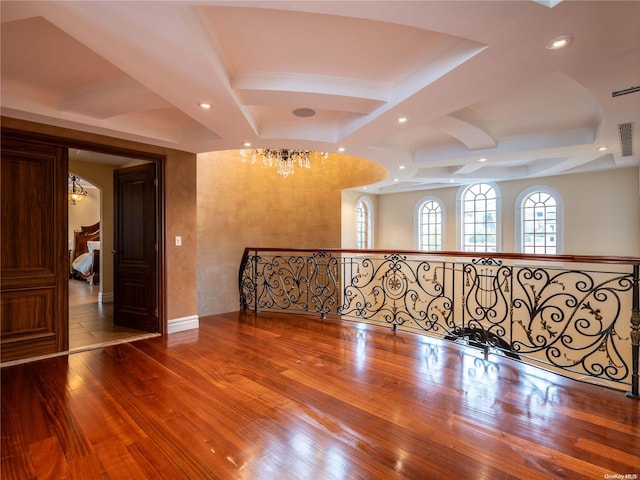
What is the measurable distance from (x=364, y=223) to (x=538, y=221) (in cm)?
409

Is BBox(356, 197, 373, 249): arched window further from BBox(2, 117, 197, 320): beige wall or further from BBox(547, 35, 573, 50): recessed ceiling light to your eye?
BBox(547, 35, 573, 50): recessed ceiling light

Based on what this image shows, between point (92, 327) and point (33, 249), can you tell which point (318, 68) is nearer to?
point (33, 249)

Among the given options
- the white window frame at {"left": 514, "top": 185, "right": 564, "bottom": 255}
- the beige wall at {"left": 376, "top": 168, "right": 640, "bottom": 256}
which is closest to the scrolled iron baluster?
the beige wall at {"left": 376, "top": 168, "right": 640, "bottom": 256}

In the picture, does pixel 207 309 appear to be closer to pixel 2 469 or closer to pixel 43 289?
pixel 43 289

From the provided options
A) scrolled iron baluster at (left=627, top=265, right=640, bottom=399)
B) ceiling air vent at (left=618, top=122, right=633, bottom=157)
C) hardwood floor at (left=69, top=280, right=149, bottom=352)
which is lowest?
hardwood floor at (left=69, top=280, right=149, bottom=352)

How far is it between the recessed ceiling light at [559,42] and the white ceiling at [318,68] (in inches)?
1.5

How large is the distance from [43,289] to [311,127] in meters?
3.50

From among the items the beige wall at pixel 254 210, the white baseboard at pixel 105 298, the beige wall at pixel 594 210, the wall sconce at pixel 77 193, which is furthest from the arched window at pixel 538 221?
the wall sconce at pixel 77 193

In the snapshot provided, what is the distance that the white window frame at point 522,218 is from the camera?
659cm

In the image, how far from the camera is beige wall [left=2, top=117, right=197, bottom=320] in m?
4.31

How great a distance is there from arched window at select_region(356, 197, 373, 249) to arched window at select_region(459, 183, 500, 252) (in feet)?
8.00

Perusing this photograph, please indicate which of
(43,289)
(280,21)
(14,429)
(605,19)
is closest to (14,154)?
(43,289)

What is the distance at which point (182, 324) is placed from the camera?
4402 mm

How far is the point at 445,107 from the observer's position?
9.41 feet
